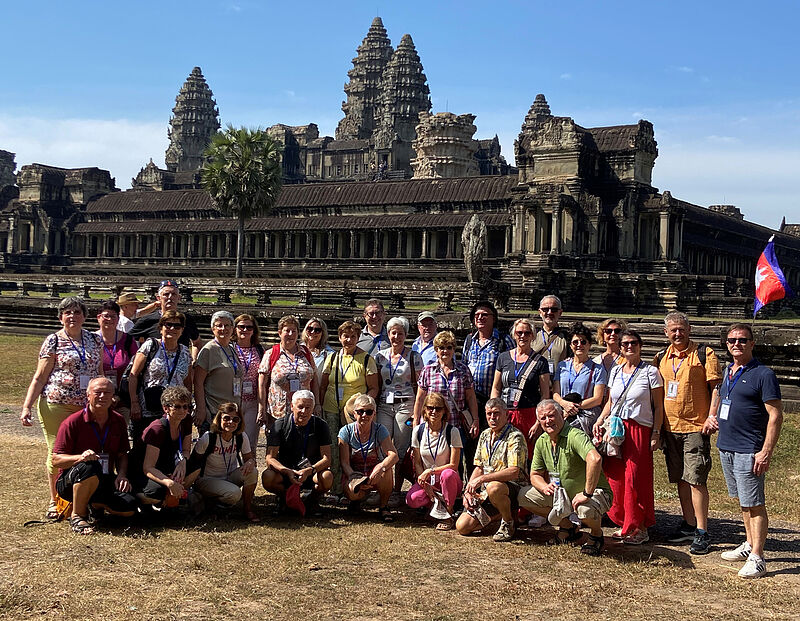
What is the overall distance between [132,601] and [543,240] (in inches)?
1580

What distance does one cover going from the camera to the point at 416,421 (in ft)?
32.8

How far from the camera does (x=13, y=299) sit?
110ft

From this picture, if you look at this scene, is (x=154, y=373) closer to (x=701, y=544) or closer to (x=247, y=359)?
(x=247, y=359)

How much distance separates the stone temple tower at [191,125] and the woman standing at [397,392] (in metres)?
126

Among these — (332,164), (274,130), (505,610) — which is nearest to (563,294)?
(505,610)

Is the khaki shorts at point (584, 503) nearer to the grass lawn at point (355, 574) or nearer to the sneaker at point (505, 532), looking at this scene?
the sneaker at point (505, 532)

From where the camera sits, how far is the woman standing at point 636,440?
8859mm

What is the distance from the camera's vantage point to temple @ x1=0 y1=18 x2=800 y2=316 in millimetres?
42062

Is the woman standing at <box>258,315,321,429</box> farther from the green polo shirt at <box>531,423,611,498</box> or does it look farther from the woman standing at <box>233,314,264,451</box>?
the green polo shirt at <box>531,423,611,498</box>

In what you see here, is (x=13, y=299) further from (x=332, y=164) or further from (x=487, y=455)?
(x=332, y=164)

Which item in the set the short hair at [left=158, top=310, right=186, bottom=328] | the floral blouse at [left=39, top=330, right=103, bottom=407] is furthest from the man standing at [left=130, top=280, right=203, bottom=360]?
the floral blouse at [left=39, top=330, right=103, bottom=407]

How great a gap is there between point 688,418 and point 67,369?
6169 mm

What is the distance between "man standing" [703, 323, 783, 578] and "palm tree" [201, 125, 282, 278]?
143 feet

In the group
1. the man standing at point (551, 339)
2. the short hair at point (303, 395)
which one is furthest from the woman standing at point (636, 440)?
the short hair at point (303, 395)
